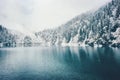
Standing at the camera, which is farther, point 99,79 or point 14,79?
point 14,79

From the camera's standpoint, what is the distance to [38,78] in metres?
81.1

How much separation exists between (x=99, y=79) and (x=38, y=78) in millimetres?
28360

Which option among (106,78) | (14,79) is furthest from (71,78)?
(14,79)

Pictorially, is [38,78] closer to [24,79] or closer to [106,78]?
[24,79]

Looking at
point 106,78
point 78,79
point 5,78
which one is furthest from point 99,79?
point 5,78

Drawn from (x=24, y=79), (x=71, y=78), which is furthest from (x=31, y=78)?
(x=71, y=78)

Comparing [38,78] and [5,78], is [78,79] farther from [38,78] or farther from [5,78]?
[5,78]

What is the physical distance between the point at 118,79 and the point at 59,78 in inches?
1024

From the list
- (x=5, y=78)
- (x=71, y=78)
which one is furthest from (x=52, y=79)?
(x=5, y=78)

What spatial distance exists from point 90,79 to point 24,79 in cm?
3056

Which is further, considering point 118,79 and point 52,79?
point 52,79

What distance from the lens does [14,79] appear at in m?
79.9

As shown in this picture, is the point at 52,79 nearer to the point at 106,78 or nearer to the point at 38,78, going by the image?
the point at 38,78

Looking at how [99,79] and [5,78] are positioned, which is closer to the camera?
[99,79]
